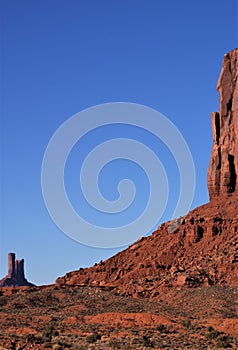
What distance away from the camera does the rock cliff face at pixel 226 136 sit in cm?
8938

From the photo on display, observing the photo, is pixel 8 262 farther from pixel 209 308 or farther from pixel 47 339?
pixel 47 339

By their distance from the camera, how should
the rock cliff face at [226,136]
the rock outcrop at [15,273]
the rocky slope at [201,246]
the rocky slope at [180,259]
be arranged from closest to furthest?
the rocky slope at [180,259]
the rocky slope at [201,246]
the rock cliff face at [226,136]
the rock outcrop at [15,273]

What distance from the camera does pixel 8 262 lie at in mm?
158750

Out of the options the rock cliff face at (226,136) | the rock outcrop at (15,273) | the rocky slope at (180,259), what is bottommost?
the rocky slope at (180,259)

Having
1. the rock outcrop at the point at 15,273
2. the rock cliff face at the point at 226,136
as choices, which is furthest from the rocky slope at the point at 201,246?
the rock outcrop at the point at 15,273

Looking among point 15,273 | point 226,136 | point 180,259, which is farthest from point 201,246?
point 15,273

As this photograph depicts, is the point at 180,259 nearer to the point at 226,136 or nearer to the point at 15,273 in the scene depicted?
the point at 226,136

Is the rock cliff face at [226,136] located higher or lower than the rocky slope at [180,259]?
higher

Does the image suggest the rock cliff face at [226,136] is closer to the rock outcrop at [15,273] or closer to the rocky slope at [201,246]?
the rocky slope at [201,246]

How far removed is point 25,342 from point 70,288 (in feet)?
118

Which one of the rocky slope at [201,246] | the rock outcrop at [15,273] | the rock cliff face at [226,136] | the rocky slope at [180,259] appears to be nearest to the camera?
the rocky slope at [180,259]

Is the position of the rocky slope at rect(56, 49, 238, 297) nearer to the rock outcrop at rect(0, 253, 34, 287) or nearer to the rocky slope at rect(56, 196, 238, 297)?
the rocky slope at rect(56, 196, 238, 297)

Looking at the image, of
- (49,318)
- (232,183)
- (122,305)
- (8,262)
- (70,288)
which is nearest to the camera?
(49,318)

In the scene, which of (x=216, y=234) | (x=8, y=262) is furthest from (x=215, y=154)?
(x=8, y=262)
